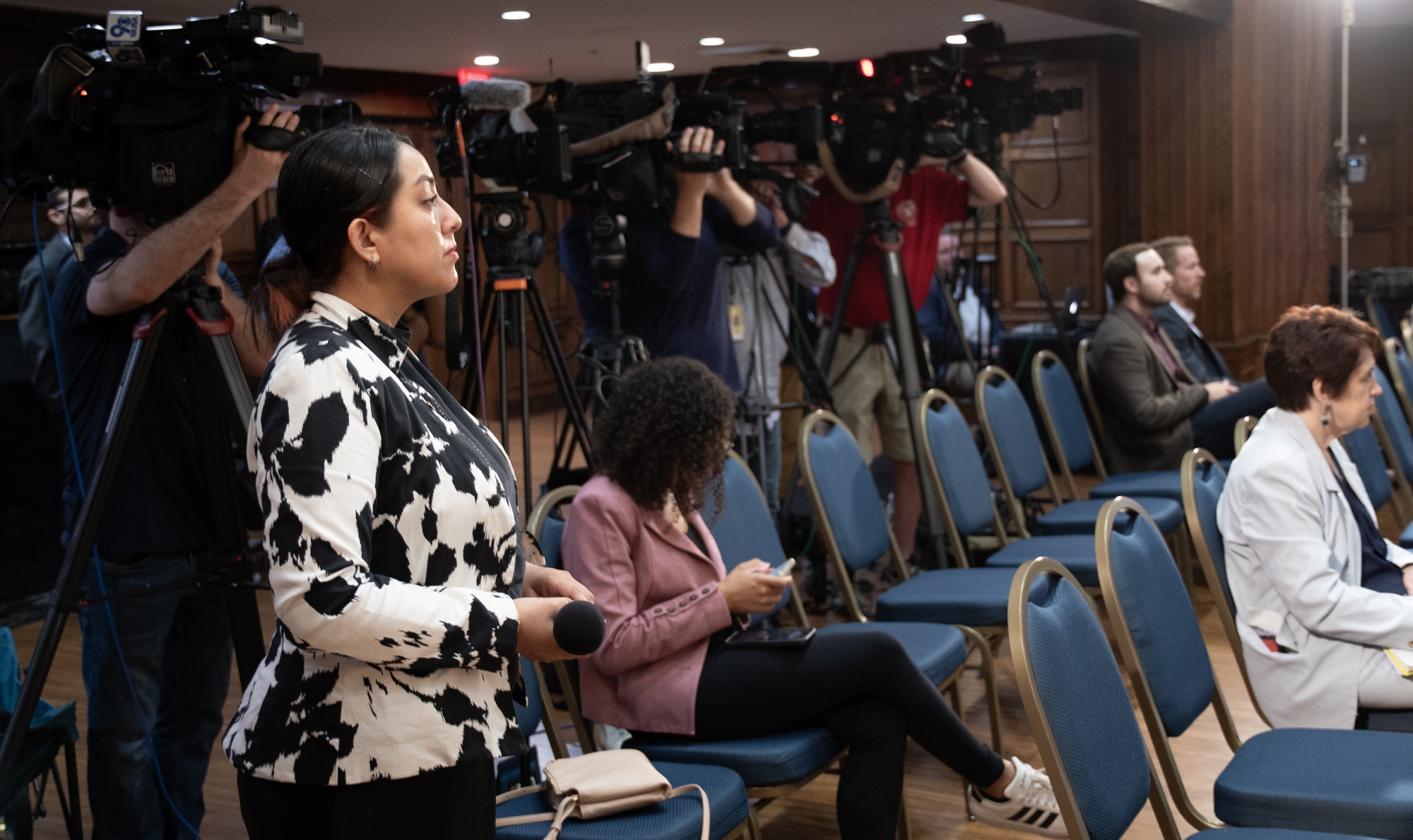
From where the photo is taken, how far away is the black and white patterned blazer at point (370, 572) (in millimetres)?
1071

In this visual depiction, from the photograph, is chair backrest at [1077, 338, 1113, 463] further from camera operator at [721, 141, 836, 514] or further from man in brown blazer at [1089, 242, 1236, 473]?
camera operator at [721, 141, 836, 514]

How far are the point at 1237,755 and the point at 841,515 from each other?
1081mm

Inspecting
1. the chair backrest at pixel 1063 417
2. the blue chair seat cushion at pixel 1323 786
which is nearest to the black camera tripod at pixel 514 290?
the blue chair seat cushion at pixel 1323 786

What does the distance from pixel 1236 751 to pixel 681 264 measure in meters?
1.75

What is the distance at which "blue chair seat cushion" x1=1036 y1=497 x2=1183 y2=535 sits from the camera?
3.50 metres

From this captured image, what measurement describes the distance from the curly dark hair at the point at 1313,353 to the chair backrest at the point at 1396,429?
1651 millimetres

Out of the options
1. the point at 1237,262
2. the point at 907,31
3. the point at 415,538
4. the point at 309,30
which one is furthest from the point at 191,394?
the point at 907,31

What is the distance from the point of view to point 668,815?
5.66 feet

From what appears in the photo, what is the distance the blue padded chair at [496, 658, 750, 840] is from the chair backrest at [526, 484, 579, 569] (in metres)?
0.29

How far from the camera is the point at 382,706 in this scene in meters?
1.14

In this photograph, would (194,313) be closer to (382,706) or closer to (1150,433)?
(382,706)

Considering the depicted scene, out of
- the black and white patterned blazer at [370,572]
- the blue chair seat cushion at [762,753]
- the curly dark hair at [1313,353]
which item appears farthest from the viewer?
the curly dark hair at [1313,353]

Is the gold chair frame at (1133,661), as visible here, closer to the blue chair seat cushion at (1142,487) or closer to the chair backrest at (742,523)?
the chair backrest at (742,523)

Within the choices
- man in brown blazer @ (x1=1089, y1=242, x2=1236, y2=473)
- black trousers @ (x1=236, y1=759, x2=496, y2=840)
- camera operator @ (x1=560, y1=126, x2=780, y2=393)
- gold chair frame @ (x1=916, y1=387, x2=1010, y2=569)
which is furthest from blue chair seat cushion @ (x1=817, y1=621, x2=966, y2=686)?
man in brown blazer @ (x1=1089, y1=242, x2=1236, y2=473)
